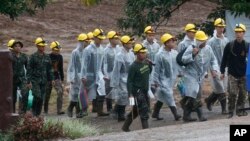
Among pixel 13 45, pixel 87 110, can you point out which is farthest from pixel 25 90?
pixel 87 110

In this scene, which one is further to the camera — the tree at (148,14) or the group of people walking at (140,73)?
the tree at (148,14)

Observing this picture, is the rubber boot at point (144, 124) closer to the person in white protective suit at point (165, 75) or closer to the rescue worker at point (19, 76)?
the person in white protective suit at point (165, 75)

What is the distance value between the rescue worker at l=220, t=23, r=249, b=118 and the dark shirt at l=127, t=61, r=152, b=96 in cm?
159

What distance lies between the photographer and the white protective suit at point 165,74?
19.7m

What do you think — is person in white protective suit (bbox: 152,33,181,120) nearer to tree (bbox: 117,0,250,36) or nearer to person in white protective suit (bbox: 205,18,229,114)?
person in white protective suit (bbox: 205,18,229,114)

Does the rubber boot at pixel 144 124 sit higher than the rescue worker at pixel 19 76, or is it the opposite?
the rescue worker at pixel 19 76

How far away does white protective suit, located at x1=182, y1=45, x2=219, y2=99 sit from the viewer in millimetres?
18594

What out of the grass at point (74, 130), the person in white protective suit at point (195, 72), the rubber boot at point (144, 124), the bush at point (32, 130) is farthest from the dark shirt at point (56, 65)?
the bush at point (32, 130)

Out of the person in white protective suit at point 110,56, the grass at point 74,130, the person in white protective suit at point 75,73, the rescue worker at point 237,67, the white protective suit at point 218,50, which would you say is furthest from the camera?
the person in white protective suit at point 75,73

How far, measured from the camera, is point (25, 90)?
19.8 meters

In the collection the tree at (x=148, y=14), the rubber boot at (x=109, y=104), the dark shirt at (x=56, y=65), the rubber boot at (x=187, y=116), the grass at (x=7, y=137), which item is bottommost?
the grass at (x=7, y=137)

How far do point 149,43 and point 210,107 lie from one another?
2.12 m

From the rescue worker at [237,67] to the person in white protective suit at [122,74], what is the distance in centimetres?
267

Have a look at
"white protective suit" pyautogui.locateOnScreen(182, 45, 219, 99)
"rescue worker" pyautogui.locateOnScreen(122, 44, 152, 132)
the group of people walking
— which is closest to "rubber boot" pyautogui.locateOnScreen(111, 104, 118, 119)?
the group of people walking
